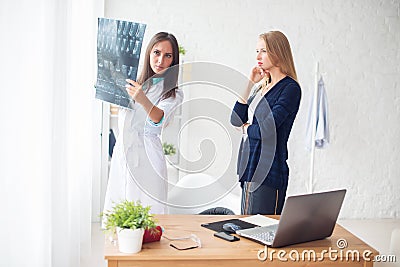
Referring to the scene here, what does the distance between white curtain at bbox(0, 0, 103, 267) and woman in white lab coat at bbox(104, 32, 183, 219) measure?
0.49m

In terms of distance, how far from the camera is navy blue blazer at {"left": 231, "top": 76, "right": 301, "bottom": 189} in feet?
9.25

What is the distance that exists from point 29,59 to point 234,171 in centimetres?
100

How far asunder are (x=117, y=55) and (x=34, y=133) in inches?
33.8

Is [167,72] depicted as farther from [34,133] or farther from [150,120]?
[34,133]

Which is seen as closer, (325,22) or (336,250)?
(336,250)

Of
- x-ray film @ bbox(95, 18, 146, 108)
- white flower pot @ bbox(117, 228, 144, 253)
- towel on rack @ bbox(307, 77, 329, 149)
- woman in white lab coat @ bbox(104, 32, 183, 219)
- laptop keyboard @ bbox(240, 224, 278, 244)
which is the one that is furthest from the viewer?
towel on rack @ bbox(307, 77, 329, 149)

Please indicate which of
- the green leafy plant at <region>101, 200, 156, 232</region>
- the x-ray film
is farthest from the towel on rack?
the green leafy plant at <region>101, 200, 156, 232</region>

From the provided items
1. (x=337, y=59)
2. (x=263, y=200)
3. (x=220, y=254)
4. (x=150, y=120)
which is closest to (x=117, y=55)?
(x=150, y=120)

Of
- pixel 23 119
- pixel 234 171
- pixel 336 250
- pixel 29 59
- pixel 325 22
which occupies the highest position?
pixel 325 22

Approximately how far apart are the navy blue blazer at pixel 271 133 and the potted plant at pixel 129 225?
96 centimetres

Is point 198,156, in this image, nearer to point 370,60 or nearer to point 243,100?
point 243,100

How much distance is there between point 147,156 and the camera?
297cm

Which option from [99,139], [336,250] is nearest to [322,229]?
[336,250]

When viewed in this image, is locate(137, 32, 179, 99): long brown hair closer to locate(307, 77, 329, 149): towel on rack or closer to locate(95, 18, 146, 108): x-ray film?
locate(95, 18, 146, 108): x-ray film
